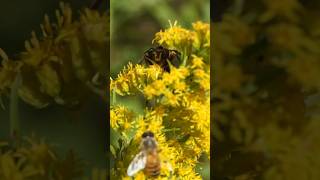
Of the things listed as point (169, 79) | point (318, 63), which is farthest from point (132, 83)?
point (318, 63)

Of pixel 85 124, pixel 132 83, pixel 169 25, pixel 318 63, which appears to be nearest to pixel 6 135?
pixel 85 124

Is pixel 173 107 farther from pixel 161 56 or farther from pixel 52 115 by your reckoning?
pixel 52 115

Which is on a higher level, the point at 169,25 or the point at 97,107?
the point at 169,25

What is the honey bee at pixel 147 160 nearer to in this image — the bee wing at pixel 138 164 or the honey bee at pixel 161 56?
the bee wing at pixel 138 164

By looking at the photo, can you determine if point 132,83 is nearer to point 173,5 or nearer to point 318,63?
point 173,5

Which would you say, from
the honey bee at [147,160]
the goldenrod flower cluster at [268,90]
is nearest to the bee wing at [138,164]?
the honey bee at [147,160]

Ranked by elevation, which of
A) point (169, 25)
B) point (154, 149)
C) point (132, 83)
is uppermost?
point (169, 25)

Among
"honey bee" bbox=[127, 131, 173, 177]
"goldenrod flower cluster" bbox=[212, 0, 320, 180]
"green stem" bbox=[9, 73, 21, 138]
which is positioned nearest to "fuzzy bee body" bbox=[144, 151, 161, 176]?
"honey bee" bbox=[127, 131, 173, 177]
